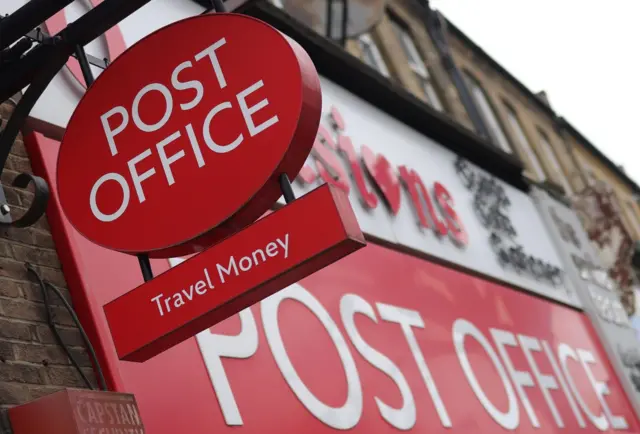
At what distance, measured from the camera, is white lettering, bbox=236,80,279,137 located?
11.6 ft

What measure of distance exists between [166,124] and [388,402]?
11.6 ft

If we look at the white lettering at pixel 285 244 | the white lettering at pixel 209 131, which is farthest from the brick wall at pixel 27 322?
the white lettering at pixel 285 244

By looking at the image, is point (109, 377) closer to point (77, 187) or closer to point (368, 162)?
point (77, 187)

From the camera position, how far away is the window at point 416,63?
13492mm

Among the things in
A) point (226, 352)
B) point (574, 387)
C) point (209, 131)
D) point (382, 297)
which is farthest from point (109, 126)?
point (574, 387)

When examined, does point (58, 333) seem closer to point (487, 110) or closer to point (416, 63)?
point (416, 63)

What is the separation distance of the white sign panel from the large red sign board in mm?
9639

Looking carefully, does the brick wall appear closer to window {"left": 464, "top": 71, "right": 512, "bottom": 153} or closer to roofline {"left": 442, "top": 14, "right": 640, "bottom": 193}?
roofline {"left": 442, "top": 14, "right": 640, "bottom": 193}

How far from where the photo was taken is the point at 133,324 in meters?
3.61

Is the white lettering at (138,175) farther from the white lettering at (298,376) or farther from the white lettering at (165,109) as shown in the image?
the white lettering at (298,376)

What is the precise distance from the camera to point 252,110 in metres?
3.58

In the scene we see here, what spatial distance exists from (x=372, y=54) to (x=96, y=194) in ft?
29.2

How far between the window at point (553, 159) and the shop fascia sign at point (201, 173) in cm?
1391

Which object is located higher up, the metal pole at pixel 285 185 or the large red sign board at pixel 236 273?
the metal pole at pixel 285 185
